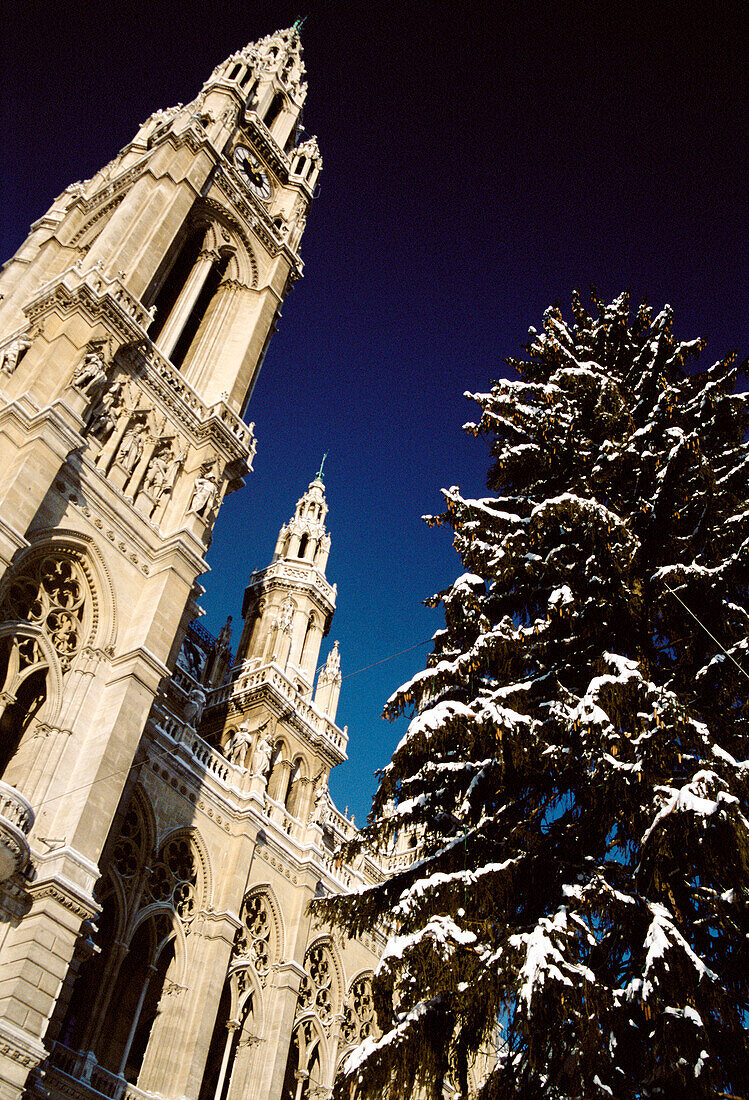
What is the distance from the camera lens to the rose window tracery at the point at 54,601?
17891mm

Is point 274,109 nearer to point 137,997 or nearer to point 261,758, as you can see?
point 261,758

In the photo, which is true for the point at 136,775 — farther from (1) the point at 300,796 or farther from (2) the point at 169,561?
(1) the point at 300,796

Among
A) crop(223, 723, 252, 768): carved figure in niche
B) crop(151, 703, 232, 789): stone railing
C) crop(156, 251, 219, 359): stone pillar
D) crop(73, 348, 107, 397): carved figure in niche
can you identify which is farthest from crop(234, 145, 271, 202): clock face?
crop(151, 703, 232, 789): stone railing

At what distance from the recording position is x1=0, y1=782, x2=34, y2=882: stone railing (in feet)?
45.4

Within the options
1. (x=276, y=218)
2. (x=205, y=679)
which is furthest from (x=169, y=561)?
(x=276, y=218)

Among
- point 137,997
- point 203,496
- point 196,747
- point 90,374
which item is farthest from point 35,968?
point 90,374

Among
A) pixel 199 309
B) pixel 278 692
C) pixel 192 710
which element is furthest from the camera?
pixel 199 309

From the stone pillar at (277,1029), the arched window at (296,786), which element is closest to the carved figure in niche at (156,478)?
the arched window at (296,786)

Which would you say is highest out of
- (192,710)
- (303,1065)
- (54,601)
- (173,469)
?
(173,469)

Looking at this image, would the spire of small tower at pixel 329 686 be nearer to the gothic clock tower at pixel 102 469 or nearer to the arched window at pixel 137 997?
the gothic clock tower at pixel 102 469

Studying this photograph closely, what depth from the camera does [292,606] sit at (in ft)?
109

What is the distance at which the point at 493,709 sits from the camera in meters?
8.71

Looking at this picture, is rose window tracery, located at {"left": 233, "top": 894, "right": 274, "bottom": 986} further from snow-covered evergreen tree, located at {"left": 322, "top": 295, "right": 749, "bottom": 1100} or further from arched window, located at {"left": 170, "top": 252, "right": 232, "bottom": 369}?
arched window, located at {"left": 170, "top": 252, "right": 232, "bottom": 369}

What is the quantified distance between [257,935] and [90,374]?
1403 cm
